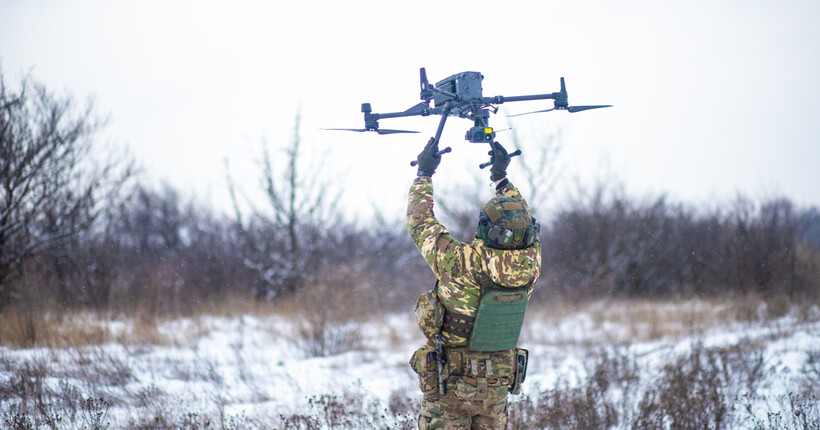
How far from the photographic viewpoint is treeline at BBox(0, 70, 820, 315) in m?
10.2

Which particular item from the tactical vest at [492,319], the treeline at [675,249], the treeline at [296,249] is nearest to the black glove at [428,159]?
the tactical vest at [492,319]

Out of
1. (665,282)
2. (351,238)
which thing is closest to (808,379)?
(665,282)

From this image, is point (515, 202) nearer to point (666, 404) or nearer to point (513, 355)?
point (513, 355)

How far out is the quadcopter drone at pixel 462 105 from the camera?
3609mm

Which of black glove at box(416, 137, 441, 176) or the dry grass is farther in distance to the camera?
the dry grass

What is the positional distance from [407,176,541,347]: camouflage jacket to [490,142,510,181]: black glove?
0.64 m

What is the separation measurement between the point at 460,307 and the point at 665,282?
1765 cm

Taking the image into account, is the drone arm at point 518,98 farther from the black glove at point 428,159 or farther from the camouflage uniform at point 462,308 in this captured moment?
the camouflage uniform at point 462,308

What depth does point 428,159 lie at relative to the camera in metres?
3.50

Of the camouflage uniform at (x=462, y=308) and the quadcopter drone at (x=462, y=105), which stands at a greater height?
the quadcopter drone at (x=462, y=105)

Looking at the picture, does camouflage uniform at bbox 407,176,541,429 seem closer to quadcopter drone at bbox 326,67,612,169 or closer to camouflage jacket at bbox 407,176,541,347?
camouflage jacket at bbox 407,176,541,347

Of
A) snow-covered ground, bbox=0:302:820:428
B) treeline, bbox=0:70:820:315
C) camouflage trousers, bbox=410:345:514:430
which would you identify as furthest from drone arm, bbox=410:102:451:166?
treeline, bbox=0:70:820:315

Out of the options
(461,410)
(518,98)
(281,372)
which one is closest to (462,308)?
Answer: (461,410)

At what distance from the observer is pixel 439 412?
3385 mm
